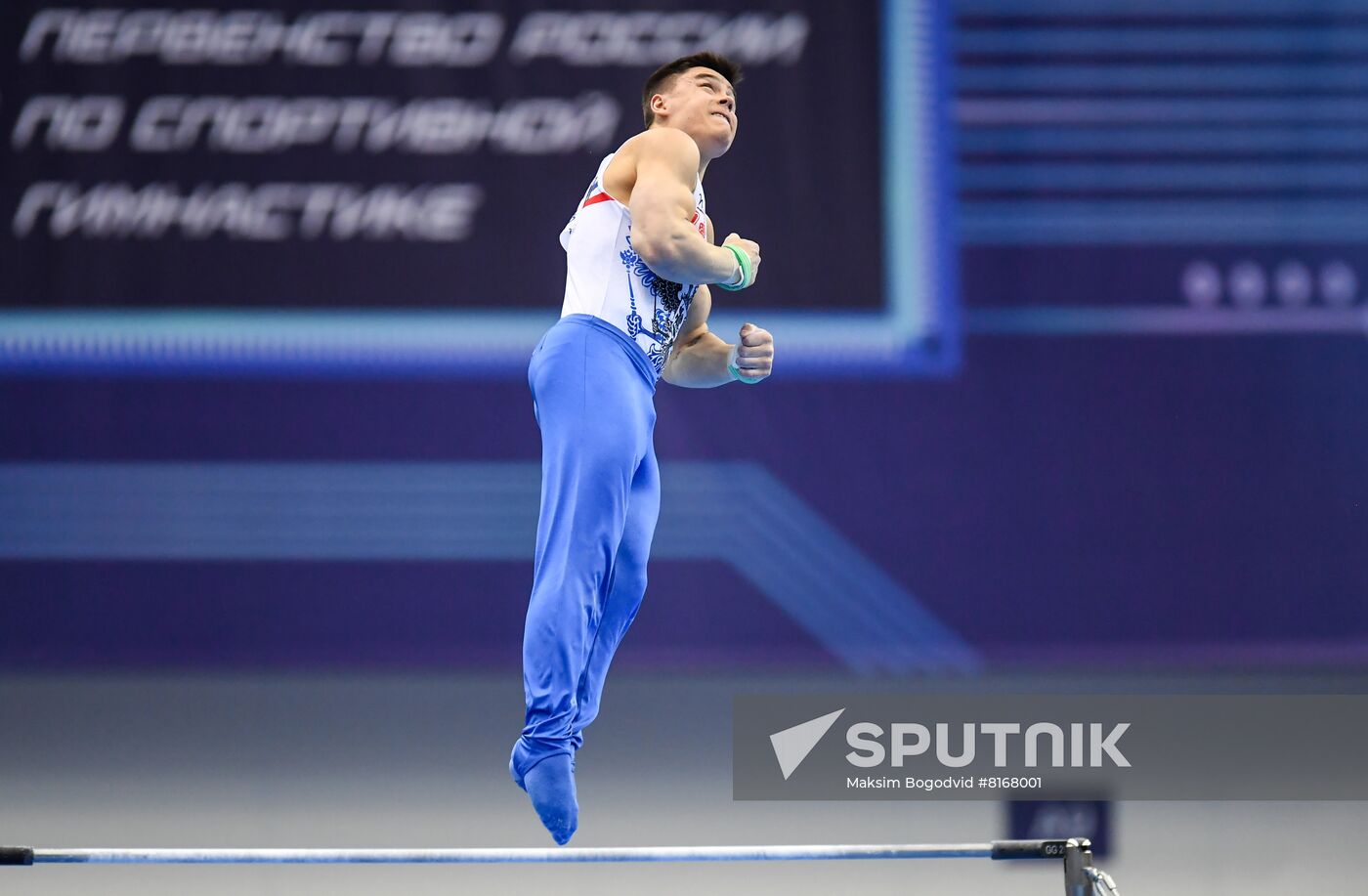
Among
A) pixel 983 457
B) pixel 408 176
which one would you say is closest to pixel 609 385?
pixel 408 176

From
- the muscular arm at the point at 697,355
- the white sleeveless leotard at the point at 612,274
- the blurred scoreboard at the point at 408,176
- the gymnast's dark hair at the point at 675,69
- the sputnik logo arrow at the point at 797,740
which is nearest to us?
the white sleeveless leotard at the point at 612,274

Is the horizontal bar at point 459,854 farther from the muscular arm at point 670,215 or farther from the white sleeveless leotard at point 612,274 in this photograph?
the muscular arm at point 670,215

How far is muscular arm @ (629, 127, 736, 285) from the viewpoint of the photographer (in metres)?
2.77

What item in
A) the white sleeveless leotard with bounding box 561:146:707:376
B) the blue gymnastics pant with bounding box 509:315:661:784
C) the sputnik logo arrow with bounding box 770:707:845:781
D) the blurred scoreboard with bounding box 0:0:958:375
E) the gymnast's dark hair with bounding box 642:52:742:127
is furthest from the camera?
the blurred scoreboard with bounding box 0:0:958:375

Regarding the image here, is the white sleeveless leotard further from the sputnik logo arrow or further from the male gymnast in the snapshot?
the sputnik logo arrow

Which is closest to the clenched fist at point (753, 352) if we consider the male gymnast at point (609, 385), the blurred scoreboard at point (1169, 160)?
the male gymnast at point (609, 385)

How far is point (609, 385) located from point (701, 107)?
64 centimetres

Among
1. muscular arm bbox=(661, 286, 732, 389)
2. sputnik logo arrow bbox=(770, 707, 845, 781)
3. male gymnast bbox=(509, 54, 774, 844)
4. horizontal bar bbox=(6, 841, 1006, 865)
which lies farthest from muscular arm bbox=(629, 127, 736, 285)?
sputnik logo arrow bbox=(770, 707, 845, 781)

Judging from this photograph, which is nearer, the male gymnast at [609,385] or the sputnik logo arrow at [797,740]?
the male gymnast at [609,385]

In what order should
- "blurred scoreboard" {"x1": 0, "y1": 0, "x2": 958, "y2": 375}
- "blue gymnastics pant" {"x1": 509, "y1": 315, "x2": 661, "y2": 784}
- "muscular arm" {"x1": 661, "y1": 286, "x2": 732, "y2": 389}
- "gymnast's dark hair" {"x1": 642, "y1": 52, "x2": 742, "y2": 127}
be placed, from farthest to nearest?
"blurred scoreboard" {"x1": 0, "y1": 0, "x2": 958, "y2": 375}, "muscular arm" {"x1": 661, "y1": 286, "x2": 732, "y2": 389}, "gymnast's dark hair" {"x1": 642, "y1": 52, "x2": 742, "y2": 127}, "blue gymnastics pant" {"x1": 509, "y1": 315, "x2": 661, "y2": 784}

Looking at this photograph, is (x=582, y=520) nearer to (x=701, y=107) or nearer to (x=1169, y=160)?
(x=701, y=107)

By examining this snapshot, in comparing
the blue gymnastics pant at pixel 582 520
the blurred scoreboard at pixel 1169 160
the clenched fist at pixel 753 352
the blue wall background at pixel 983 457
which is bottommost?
the blue gymnastics pant at pixel 582 520

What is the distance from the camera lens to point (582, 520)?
9.02ft

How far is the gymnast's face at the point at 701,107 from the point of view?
119 inches
